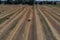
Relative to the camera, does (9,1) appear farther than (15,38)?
Yes

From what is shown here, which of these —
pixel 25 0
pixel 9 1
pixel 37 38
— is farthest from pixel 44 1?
pixel 37 38

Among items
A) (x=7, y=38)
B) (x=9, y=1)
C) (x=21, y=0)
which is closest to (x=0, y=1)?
(x=9, y=1)

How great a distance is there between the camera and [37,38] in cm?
927

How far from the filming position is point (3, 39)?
9000 mm

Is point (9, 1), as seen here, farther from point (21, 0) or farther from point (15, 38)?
point (15, 38)

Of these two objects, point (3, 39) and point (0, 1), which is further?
point (0, 1)

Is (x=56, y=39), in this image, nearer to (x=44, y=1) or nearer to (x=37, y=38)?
(x=37, y=38)

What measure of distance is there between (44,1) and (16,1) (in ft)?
48.7

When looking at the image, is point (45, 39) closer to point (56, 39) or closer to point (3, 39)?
point (56, 39)

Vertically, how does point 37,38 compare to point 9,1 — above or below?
above

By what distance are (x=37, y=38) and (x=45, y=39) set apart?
0.42m

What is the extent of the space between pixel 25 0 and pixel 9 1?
873 cm

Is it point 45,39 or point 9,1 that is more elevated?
point 45,39

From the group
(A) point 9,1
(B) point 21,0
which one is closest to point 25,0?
(B) point 21,0
